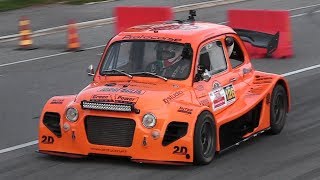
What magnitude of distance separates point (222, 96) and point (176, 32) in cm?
105

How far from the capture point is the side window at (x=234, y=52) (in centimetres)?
1186

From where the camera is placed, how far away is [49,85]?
17.0m

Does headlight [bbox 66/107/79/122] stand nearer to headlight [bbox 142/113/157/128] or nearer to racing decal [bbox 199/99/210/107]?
headlight [bbox 142/113/157/128]

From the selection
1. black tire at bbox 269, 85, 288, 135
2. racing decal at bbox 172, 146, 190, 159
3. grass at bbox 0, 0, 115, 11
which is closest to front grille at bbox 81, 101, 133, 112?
racing decal at bbox 172, 146, 190, 159

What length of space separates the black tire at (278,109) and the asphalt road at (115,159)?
14 centimetres

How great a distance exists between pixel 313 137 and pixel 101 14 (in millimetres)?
18347

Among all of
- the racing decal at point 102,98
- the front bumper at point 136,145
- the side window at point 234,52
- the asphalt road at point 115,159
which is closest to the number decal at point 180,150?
the front bumper at point 136,145

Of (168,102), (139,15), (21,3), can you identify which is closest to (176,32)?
(168,102)

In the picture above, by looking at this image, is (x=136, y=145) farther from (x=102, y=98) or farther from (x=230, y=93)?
(x=230, y=93)

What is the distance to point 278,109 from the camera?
12281mm

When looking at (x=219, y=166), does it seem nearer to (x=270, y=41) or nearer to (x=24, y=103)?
(x=24, y=103)

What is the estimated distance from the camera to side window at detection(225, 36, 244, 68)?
38.9ft

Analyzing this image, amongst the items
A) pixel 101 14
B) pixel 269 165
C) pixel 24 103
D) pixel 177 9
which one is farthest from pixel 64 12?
pixel 269 165

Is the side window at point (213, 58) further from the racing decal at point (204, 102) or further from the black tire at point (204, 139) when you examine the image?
the black tire at point (204, 139)
